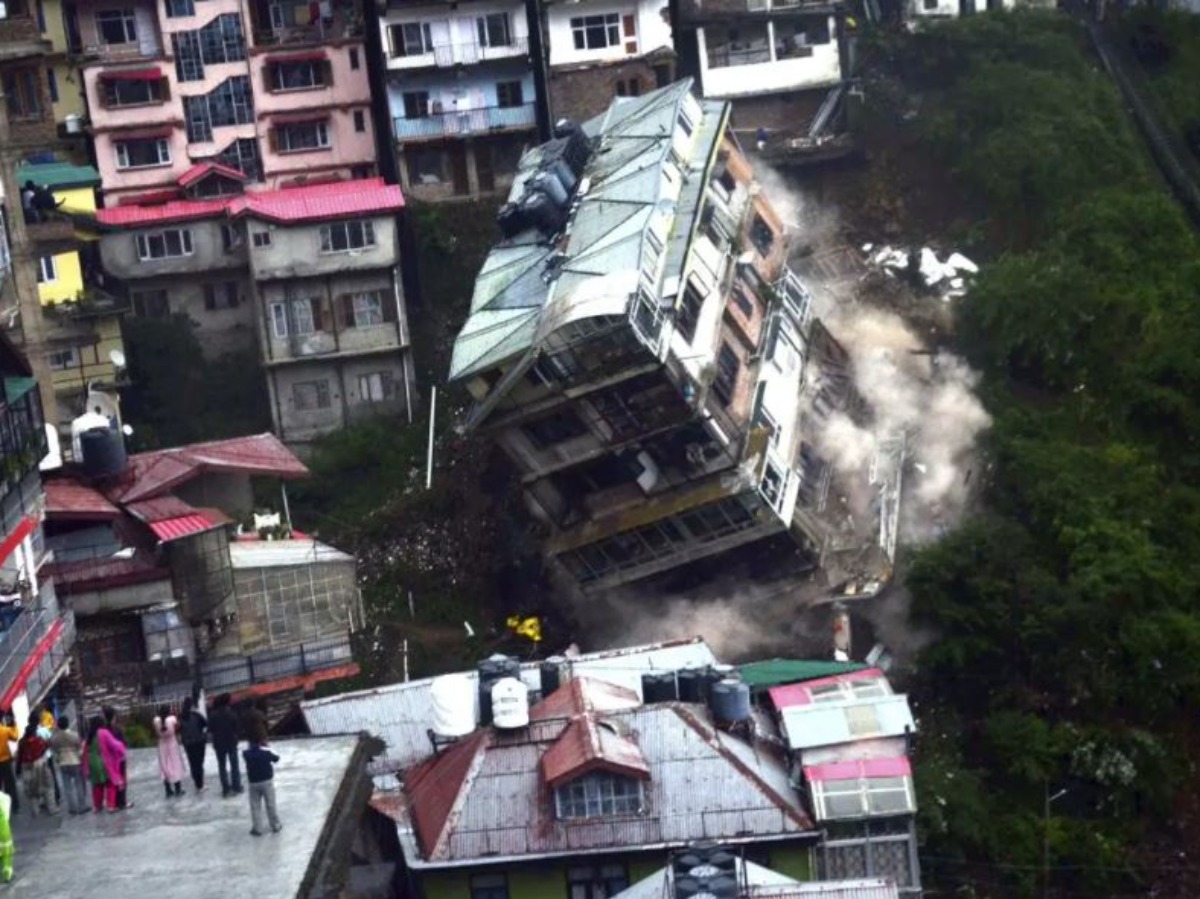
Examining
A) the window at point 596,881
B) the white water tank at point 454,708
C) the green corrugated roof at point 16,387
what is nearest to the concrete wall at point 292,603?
the white water tank at point 454,708

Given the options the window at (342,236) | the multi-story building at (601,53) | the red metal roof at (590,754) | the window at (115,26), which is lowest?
the red metal roof at (590,754)

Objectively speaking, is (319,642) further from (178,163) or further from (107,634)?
(178,163)

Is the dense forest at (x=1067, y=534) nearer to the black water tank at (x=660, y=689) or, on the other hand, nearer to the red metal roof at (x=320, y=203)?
the black water tank at (x=660, y=689)

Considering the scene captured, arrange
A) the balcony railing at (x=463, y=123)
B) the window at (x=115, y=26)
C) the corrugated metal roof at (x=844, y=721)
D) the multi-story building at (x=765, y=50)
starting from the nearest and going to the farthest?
the corrugated metal roof at (x=844, y=721)
the balcony railing at (x=463, y=123)
the window at (x=115, y=26)
the multi-story building at (x=765, y=50)

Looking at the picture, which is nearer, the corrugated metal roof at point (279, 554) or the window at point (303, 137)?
the corrugated metal roof at point (279, 554)

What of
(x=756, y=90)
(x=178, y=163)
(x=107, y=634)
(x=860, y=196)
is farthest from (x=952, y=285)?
(x=107, y=634)

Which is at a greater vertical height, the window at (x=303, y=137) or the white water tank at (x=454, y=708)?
the window at (x=303, y=137)

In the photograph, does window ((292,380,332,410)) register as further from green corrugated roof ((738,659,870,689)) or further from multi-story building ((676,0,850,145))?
green corrugated roof ((738,659,870,689))
